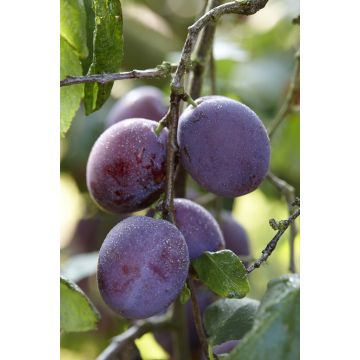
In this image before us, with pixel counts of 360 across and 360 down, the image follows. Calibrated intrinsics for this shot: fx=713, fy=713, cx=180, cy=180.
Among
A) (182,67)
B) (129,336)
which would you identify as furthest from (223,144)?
(129,336)

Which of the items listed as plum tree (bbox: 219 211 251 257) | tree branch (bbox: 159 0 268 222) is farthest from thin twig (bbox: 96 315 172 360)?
tree branch (bbox: 159 0 268 222)

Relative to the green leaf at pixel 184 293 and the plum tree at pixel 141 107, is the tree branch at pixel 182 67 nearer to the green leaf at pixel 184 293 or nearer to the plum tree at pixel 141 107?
the green leaf at pixel 184 293

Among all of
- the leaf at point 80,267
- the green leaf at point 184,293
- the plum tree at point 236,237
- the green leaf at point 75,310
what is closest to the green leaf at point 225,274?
the green leaf at point 184,293

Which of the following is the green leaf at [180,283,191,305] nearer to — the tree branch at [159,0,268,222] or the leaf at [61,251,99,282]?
the tree branch at [159,0,268,222]

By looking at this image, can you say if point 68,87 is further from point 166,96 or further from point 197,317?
point 166,96
